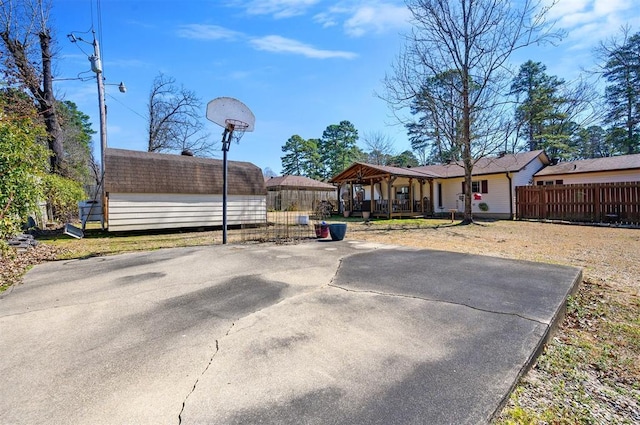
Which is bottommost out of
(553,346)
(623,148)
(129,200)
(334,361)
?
(553,346)

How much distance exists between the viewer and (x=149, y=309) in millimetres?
3318

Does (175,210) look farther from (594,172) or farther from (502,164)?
(594,172)

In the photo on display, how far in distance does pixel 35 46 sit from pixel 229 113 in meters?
12.2

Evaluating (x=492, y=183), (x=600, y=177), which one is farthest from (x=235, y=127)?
(x=600, y=177)

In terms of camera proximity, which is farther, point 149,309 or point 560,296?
point 560,296

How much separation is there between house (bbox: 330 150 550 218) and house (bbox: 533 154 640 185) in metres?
0.91

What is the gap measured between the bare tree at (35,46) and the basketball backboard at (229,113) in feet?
26.5

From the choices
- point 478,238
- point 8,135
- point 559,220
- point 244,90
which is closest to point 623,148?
point 559,220

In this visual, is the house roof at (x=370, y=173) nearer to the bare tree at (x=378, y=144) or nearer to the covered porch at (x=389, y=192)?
the covered porch at (x=389, y=192)

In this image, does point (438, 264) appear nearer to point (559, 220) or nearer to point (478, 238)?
point (478, 238)

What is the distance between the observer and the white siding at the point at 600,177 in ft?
51.0

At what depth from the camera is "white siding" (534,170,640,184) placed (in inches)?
612

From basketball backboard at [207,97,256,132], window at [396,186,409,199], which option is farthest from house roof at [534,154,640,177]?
basketball backboard at [207,97,256,132]

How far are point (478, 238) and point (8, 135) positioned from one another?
12.1 m
